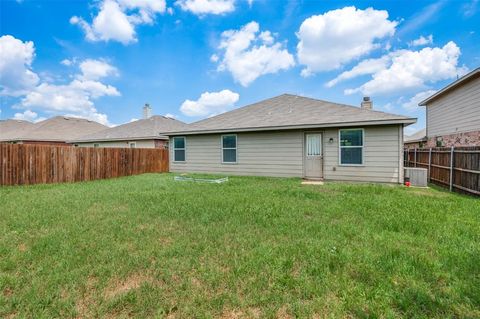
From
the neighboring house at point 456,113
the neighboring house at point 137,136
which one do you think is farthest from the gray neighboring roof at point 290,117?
the neighboring house at point 137,136

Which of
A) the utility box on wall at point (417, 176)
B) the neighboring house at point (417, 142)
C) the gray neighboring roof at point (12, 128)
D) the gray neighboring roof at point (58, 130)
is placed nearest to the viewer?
the utility box on wall at point (417, 176)

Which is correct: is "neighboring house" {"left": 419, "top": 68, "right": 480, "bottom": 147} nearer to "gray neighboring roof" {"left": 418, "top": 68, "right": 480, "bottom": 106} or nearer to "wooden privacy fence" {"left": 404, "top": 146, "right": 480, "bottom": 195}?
"gray neighboring roof" {"left": 418, "top": 68, "right": 480, "bottom": 106}

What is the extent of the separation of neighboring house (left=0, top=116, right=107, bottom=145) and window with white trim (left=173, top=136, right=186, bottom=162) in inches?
653

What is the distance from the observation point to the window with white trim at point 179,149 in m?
14.1

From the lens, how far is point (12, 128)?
2848 cm

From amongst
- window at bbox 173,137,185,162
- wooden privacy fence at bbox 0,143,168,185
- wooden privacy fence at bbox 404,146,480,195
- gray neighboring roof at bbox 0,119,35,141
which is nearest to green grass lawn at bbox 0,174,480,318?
wooden privacy fence at bbox 404,146,480,195

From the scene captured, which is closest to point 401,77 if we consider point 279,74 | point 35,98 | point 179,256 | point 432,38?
point 432,38

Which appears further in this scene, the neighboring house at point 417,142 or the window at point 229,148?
the neighboring house at point 417,142

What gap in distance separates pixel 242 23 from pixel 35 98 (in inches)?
912

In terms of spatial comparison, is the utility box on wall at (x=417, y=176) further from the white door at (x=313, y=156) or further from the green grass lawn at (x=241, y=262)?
the green grass lawn at (x=241, y=262)

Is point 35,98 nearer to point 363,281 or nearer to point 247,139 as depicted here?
point 247,139

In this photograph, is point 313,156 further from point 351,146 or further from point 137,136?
point 137,136

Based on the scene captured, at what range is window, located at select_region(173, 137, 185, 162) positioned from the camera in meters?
14.1

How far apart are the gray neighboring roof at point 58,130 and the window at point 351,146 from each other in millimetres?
26081
